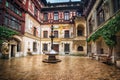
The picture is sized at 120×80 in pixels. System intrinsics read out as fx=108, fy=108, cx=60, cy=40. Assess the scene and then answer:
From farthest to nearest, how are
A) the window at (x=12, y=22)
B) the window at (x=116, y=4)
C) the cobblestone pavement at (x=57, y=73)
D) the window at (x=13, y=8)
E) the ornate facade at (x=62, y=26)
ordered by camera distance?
the ornate facade at (x=62, y=26)
the window at (x=13, y=8)
the window at (x=12, y=22)
the window at (x=116, y=4)
the cobblestone pavement at (x=57, y=73)

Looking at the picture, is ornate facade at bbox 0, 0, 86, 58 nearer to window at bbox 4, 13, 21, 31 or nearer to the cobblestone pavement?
window at bbox 4, 13, 21, 31

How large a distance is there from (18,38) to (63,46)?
11.9m

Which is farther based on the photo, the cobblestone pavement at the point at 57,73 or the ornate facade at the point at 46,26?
the ornate facade at the point at 46,26

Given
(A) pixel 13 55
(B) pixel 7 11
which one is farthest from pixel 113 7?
(A) pixel 13 55

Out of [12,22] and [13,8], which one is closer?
[12,22]

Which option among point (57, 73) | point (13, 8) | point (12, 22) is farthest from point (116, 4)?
point (13, 8)

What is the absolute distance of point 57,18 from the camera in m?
27.9

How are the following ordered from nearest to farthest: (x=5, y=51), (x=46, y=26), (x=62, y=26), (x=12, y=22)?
(x=5, y=51) < (x=12, y=22) < (x=62, y=26) < (x=46, y=26)

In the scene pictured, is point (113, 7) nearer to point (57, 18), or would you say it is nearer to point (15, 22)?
point (15, 22)

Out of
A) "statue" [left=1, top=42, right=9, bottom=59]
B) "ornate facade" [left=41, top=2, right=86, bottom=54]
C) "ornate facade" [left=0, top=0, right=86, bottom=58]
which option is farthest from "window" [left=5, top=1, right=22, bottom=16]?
"ornate facade" [left=41, top=2, right=86, bottom=54]

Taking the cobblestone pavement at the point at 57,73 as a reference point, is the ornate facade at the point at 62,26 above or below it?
above

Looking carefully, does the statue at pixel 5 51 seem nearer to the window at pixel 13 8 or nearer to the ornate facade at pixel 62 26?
the window at pixel 13 8

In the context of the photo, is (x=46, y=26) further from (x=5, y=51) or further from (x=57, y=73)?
(x=57, y=73)

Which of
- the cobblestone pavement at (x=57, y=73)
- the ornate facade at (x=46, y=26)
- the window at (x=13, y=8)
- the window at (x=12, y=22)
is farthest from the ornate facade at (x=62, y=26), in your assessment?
the cobblestone pavement at (x=57, y=73)
